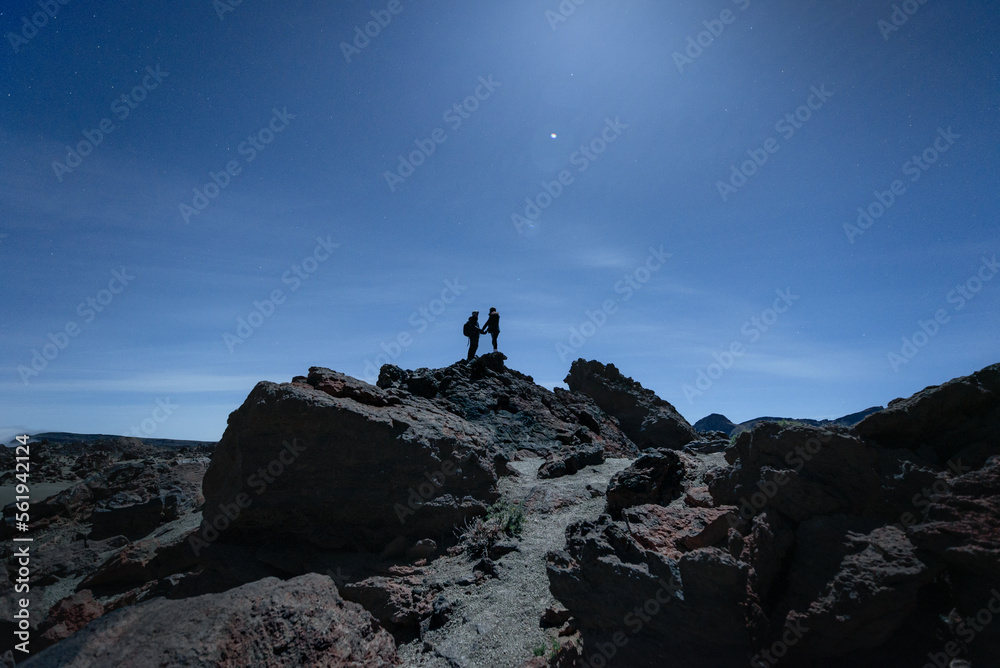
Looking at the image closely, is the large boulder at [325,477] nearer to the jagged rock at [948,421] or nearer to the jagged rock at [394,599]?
the jagged rock at [394,599]

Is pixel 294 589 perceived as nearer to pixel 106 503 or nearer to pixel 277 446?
pixel 277 446

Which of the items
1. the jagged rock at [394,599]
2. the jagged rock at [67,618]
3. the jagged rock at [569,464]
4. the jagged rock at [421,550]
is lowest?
the jagged rock at [67,618]

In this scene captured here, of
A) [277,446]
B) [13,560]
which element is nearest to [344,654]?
[277,446]

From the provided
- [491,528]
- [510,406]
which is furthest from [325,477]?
[510,406]

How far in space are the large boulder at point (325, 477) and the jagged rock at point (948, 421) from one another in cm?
551

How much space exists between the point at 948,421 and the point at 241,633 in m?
5.98

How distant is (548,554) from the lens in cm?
486

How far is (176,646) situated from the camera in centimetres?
342

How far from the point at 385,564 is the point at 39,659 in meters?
3.87

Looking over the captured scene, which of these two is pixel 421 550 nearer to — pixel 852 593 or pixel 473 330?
pixel 852 593

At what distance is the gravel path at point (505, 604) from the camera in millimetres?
4707

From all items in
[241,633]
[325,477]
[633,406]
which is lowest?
[241,633]

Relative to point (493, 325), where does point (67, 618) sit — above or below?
below

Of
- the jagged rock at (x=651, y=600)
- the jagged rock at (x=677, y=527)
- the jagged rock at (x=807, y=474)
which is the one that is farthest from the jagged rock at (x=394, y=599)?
the jagged rock at (x=807, y=474)
